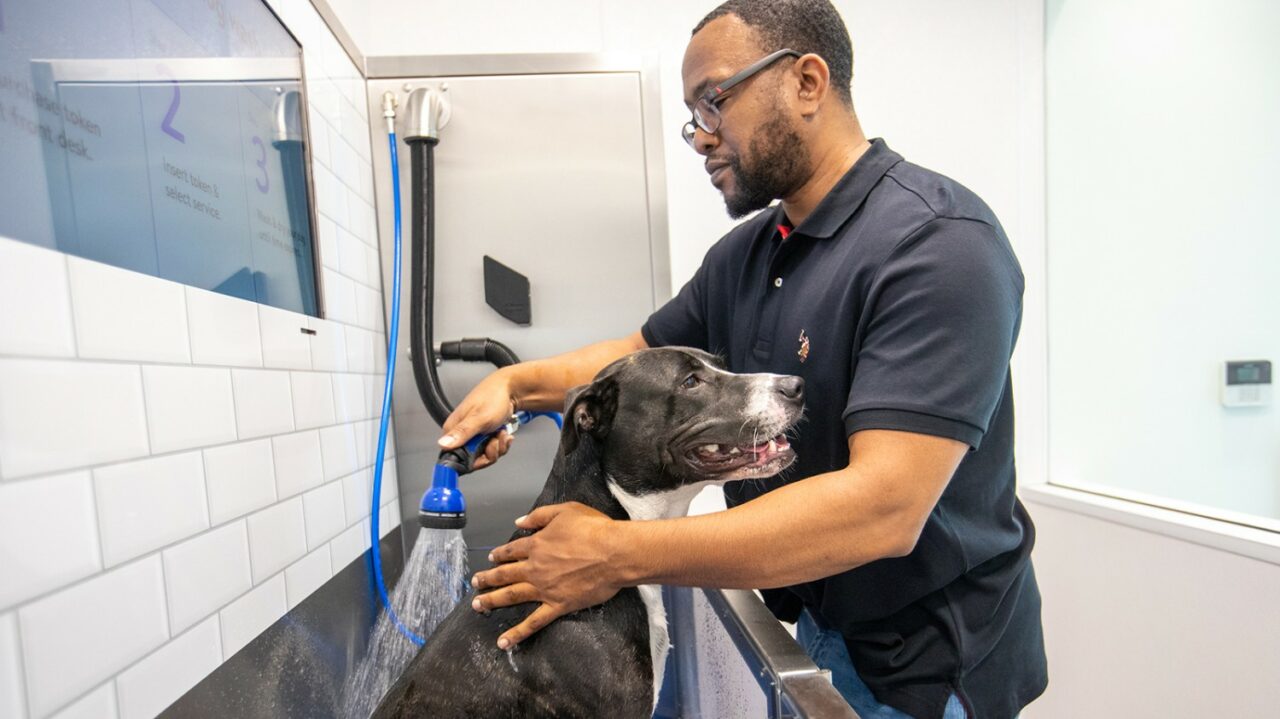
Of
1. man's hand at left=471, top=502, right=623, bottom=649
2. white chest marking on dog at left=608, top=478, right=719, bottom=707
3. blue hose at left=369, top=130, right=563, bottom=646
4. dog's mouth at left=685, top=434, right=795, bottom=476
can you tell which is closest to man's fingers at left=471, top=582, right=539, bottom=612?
man's hand at left=471, top=502, right=623, bottom=649

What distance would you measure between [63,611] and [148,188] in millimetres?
534

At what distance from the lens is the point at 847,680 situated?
1.17 meters

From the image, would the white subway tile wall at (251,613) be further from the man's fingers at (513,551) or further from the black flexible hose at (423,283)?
the black flexible hose at (423,283)

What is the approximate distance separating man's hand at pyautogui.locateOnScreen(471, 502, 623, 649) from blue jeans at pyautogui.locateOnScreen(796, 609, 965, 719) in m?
0.49

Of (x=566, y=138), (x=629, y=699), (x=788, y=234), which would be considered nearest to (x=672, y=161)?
(x=566, y=138)

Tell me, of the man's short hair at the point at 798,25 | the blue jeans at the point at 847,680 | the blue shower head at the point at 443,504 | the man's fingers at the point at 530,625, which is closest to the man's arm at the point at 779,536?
the man's fingers at the point at 530,625

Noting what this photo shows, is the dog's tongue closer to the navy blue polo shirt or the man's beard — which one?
the navy blue polo shirt

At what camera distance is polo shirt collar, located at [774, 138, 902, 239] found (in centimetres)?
113

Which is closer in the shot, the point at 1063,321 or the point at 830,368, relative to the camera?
the point at 830,368

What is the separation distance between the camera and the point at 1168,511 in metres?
1.85

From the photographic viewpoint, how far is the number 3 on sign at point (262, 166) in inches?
49.1

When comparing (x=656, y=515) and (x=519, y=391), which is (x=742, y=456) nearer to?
(x=656, y=515)

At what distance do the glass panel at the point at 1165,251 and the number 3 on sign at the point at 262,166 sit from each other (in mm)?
2278

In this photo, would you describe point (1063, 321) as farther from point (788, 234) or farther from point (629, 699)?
point (629, 699)
